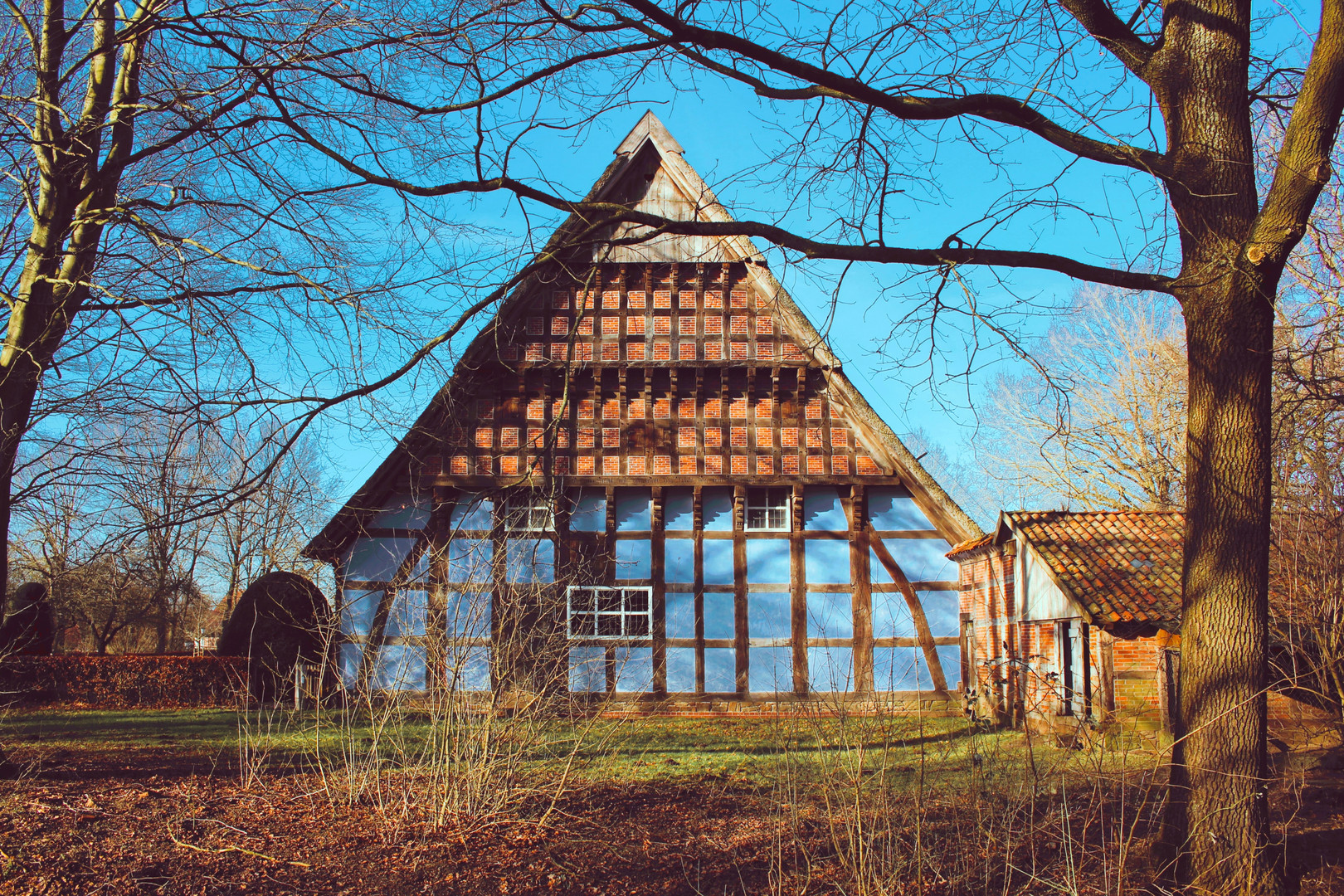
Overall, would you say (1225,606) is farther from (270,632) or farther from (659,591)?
(270,632)

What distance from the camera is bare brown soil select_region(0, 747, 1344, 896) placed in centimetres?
483

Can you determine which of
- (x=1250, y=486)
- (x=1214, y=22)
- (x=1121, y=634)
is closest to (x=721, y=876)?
(x=1250, y=486)

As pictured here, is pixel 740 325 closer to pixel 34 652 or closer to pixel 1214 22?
pixel 1214 22

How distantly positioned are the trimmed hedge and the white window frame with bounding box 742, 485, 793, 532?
9317 mm

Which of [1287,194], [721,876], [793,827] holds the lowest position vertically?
[721,876]

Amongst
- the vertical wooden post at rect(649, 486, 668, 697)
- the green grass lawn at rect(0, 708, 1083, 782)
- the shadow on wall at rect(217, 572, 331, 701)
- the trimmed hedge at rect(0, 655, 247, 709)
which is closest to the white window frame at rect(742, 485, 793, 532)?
the vertical wooden post at rect(649, 486, 668, 697)

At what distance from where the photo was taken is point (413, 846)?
5426 mm

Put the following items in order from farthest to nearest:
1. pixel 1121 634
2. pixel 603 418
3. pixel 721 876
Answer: pixel 603 418 → pixel 1121 634 → pixel 721 876

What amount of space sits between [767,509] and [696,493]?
1.25 m

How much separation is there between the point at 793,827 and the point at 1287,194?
13.2 feet

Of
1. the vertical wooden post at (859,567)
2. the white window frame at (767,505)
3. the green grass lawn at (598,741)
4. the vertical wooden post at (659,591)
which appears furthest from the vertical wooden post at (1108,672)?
the vertical wooden post at (659,591)

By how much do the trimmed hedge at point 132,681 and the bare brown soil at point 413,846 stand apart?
405 inches

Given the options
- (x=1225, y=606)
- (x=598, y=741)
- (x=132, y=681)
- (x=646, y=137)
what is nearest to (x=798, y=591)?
(x=598, y=741)

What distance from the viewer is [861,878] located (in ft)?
14.2
